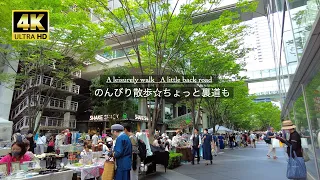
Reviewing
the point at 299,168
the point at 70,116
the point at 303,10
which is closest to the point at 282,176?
the point at 299,168

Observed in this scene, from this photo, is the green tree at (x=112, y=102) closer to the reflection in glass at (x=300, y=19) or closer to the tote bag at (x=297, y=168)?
the reflection in glass at (x=300, y=19)

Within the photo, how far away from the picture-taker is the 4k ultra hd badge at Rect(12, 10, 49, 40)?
28.7 ft

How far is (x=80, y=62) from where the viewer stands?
12906 millimetres

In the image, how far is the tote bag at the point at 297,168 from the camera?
4184 mm

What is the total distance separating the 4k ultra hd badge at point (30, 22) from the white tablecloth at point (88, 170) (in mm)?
6417

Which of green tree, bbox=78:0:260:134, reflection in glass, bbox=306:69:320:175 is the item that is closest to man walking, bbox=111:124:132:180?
reflection in glass, bbox=306:69:320:175

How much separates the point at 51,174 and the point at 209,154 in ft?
26.6

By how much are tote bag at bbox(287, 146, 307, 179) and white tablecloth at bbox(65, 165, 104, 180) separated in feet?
13.9

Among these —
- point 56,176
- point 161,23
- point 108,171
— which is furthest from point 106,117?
point 56,176

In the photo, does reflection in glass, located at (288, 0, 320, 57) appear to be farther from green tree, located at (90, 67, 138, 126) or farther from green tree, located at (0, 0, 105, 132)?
green tree, located at (90, 67, 138, 126)

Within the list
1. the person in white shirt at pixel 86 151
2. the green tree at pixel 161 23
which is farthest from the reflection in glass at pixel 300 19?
the person in white shirt at pixel 86 151

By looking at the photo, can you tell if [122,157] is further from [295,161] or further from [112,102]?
[112,102]

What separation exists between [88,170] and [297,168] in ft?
14.6

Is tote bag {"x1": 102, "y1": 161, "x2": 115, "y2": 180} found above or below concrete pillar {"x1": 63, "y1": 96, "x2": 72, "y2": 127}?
below
